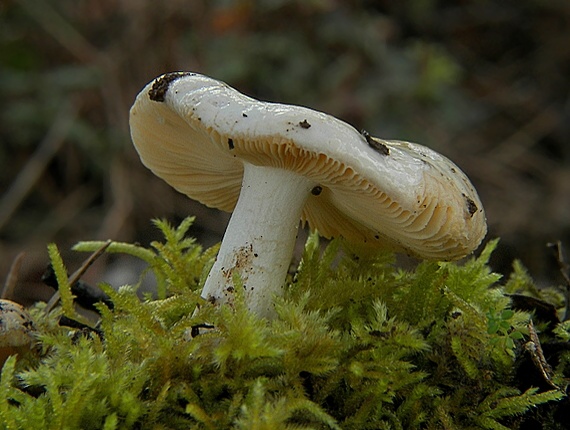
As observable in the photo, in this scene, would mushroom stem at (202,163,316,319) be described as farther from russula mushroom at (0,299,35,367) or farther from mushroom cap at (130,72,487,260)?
russula mushroom at (0,299,35,367)

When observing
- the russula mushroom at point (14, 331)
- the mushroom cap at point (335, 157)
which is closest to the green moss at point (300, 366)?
the russula mushroom at point (14, 331)

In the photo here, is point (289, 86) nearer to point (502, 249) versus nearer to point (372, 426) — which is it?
point (502, 249)

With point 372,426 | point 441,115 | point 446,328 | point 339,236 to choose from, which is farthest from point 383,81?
point 372,426

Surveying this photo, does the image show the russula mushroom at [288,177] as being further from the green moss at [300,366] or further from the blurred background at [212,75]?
the blurred background at [212,75]

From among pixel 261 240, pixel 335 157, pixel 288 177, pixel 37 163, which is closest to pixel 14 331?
pixel 261 240

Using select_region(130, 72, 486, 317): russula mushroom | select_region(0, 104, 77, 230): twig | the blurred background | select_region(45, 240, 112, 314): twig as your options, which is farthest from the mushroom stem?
select_region(0, 104, 77, 230): twig
